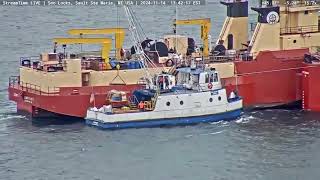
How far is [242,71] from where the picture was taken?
163 ft

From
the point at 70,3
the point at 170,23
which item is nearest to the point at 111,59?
the point at 170,23

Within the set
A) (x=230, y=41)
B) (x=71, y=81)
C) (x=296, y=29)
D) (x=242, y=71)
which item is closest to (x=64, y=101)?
(x=71, y=81)

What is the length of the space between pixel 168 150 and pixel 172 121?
416cm

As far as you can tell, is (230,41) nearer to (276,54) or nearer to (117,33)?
(276,54)

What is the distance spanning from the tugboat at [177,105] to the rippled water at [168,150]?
0.49 m

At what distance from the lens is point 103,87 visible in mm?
47281

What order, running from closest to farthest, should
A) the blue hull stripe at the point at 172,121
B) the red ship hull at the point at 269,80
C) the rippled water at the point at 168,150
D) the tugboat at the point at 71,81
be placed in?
1. the rippled water at the point at 168,150
2. the blue hull stripe at the point at 172,121
3. the tugboat at the point at 71,81
4. the red ship hull at the point at 269,80

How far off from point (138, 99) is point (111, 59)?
318cm

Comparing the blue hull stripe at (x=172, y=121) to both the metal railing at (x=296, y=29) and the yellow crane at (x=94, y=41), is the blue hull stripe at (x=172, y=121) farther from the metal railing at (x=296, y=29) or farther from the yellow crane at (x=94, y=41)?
the metal railing at (x=296, y=29)

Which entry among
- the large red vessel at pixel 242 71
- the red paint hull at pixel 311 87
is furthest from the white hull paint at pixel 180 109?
the red paint hull at pixel 311 87

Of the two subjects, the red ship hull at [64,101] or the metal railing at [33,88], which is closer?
the red ship hull at [64,101]

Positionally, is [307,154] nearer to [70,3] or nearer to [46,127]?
[46,127]

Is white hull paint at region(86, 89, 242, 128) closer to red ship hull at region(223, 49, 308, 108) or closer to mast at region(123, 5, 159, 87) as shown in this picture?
mast at region(123, 5, 159, 87)

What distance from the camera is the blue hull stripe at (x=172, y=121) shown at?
45500 mm
